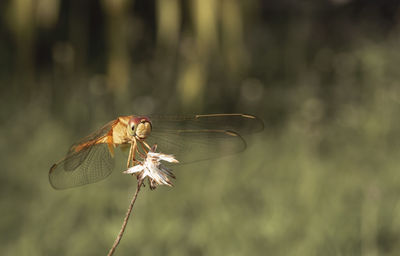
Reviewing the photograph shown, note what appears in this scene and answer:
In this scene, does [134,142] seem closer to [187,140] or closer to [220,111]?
[187,140]

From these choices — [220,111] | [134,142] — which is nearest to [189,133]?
[134,142]

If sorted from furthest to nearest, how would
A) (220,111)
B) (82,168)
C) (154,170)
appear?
(220,111) < (82,168) < (154,170)

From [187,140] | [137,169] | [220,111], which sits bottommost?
[137,169]

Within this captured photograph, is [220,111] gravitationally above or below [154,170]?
above

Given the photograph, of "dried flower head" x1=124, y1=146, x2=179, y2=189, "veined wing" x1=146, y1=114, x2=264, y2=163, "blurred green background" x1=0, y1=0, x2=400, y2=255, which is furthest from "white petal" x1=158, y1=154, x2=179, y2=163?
"blurred green background" x1=0, y1=0, x2=400, y2=255

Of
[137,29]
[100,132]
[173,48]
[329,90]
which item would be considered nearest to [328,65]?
[329,90]

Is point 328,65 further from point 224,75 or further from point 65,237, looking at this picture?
point 65,237
